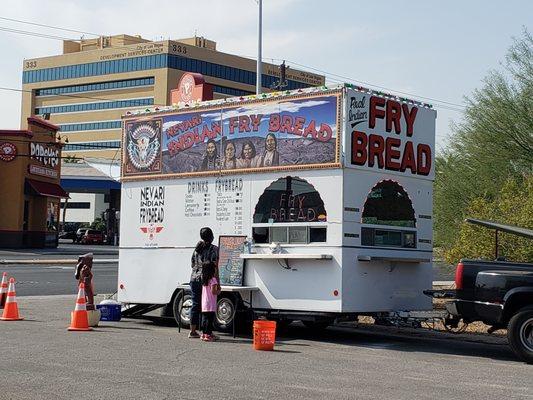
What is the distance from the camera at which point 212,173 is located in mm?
14945

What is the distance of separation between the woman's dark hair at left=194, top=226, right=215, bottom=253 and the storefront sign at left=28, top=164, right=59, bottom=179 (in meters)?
41.8

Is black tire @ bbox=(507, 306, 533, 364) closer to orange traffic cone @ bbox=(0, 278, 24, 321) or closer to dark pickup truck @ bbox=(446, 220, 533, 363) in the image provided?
dark pickup truck @ bbox=(446, 220, 533, 363)

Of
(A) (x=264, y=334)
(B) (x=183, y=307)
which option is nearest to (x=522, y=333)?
(A) (x=264, y=334)

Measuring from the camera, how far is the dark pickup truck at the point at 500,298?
11758 mm

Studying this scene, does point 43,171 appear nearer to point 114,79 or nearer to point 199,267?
point 199,267

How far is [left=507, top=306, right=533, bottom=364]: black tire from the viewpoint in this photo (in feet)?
38.4

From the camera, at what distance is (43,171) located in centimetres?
5506

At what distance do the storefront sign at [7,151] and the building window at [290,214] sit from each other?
4090 centimetres

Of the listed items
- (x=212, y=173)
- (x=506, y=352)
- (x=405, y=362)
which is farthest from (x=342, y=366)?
(x=212, y=173)

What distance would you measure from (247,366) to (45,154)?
46384 millimetres

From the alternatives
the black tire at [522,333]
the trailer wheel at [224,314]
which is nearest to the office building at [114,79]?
the trailer wheel at [224,314]

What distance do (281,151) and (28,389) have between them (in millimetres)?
6489

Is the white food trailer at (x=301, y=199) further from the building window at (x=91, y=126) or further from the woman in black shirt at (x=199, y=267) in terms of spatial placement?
the building window at (x=91, y=126)

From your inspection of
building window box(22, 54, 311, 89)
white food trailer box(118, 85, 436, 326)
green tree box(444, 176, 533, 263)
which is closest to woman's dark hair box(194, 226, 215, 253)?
white food trailer box(118, 85, 436, 326)
